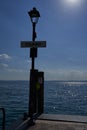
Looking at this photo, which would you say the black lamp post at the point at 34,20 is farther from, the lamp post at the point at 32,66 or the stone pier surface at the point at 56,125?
the stone pier surface at the point at 56,125

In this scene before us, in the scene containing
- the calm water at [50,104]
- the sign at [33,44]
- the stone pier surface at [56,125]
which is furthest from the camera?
the calm water at [50,104]

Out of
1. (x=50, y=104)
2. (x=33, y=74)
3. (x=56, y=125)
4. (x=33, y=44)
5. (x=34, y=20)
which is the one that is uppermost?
(x=34, y=20)

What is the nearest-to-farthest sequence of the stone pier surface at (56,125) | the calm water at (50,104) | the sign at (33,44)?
the stone pier surface at (56,125), the sign at (33,44), the calm water at (50,104)

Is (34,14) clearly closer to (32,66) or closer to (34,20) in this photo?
(34,20)

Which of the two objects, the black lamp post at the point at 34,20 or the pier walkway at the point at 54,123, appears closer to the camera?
the pier walkway at the point at 54,123

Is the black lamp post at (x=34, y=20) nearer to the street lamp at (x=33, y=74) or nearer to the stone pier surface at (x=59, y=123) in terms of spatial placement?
the street lamp at (x=33, y=74)

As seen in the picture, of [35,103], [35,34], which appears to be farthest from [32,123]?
[35,34]

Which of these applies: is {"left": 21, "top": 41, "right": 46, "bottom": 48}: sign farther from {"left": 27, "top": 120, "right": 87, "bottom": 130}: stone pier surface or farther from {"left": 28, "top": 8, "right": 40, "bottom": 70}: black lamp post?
{"left": 27, "top": 120, "right": 87, "bottom": 130}: stone pier surface

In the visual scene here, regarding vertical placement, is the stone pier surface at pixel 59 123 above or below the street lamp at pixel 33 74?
below

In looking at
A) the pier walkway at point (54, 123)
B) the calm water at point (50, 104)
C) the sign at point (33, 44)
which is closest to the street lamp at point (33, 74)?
the sign at point (33, 44)

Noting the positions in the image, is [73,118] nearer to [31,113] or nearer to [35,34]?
[31,113]

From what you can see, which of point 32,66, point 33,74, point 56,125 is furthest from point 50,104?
point 56,125

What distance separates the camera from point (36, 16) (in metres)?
8.56

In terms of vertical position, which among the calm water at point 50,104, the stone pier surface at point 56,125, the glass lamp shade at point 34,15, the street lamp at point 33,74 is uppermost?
the glass lamp shade at point 34,15
